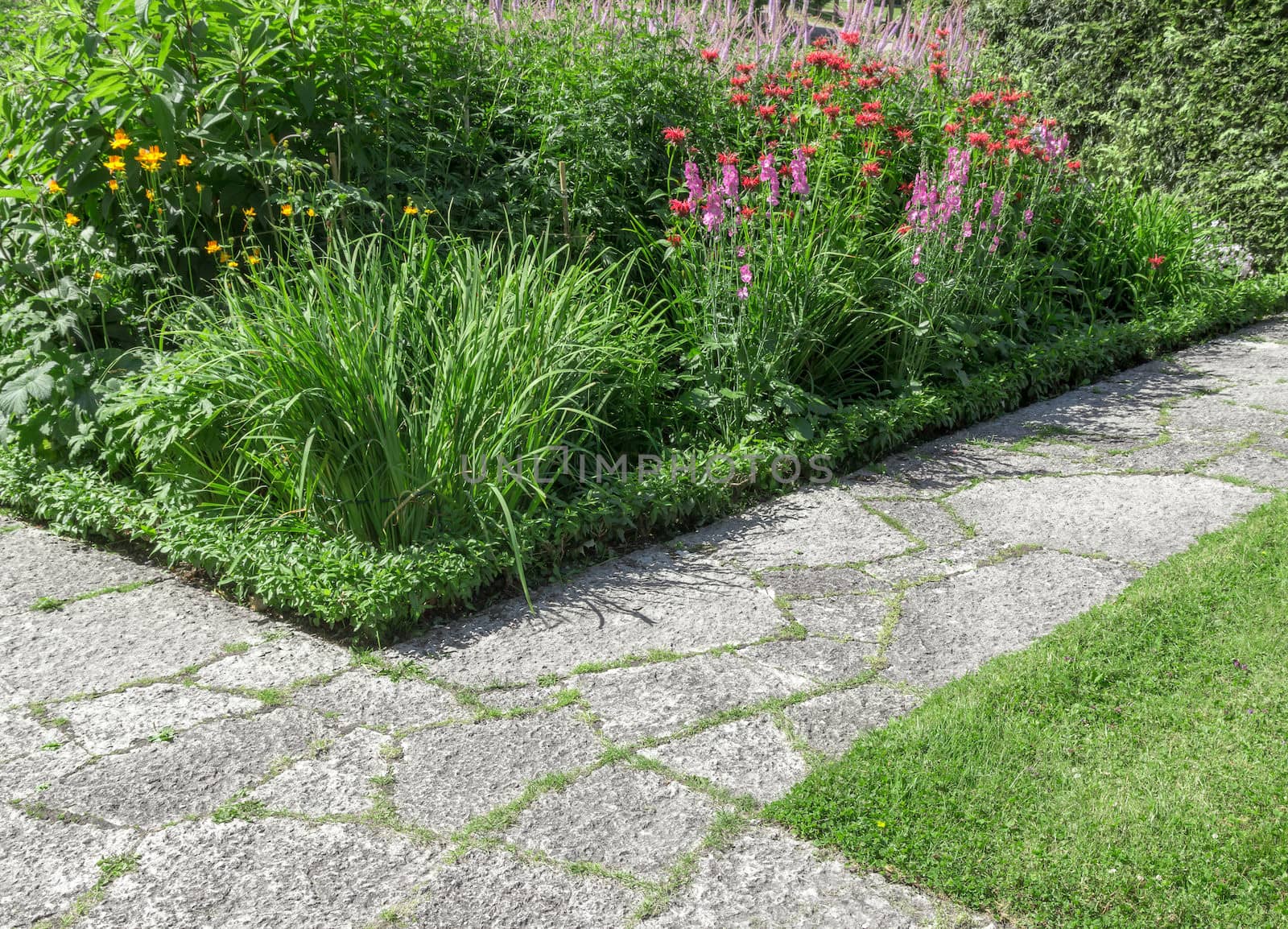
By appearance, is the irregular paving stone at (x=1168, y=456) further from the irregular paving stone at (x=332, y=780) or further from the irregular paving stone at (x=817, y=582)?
the irregular paving stone at (x=332, y=780)

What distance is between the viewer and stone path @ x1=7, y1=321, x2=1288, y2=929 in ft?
6.31

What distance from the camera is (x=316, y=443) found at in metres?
3.11

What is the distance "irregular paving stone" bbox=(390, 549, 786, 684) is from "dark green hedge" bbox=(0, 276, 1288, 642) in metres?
0.12

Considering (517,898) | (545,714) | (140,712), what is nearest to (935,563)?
(545,714)

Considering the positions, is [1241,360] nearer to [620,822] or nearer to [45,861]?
→ [620,822]

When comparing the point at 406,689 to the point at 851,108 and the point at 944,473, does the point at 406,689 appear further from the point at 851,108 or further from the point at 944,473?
the point at 851,108

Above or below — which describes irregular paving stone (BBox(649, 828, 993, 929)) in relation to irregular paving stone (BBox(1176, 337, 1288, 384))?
below

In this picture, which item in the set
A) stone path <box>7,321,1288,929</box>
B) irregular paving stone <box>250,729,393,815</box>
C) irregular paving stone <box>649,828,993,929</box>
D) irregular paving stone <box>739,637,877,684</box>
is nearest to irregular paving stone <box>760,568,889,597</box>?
stone path <box>7,321,1288,929</box>

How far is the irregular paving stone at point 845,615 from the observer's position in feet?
9.48

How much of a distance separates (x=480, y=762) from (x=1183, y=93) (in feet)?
24.4

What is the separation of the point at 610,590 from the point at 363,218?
1.99m

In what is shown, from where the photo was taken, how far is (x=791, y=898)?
1.91 m

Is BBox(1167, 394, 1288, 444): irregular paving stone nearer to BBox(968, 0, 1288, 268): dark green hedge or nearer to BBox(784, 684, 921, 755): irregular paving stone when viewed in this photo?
BBox(784, 684, 921, 755): irregular paving stone

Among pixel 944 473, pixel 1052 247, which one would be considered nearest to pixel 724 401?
pixel 944 473
